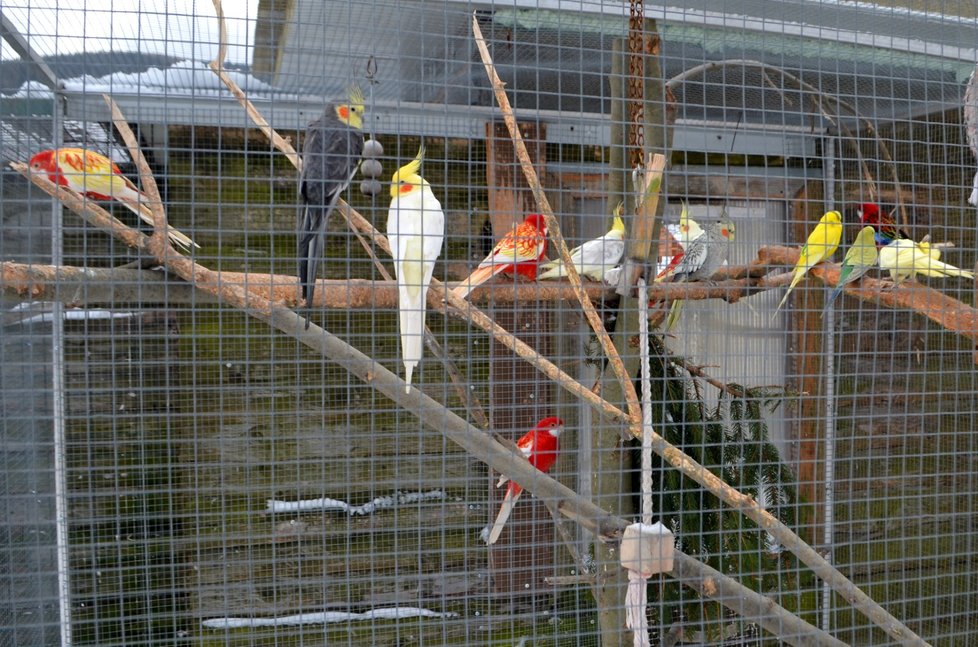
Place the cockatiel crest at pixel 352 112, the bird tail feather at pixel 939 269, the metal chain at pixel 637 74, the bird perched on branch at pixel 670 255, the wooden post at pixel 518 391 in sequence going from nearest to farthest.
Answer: the metal chain at pixel 637 74 < the cockatiel crest at pixel 352 112 < the bird tail feather at pixel 939 269 < the bird perched on branch at pixel 670 255 < the wooden post at pixel 518 391

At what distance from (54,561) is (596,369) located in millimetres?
1438

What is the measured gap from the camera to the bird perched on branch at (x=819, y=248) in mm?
1735

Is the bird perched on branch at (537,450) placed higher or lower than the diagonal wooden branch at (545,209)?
lower

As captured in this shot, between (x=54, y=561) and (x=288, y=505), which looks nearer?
(x=54, y=561)

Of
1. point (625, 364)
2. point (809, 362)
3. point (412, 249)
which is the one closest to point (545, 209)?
point (412, 249)

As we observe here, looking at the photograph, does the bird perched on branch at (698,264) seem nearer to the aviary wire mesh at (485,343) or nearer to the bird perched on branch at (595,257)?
the aviary wire mesh at (485,343)

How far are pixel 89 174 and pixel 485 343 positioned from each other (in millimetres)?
1162

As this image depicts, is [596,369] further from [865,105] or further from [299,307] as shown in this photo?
[865,105]

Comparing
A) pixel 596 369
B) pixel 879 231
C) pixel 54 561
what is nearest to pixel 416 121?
pixel 596 369

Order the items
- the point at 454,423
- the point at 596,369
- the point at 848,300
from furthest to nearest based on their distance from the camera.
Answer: the point at 848,300, the point at 596,369, the point at 454,423

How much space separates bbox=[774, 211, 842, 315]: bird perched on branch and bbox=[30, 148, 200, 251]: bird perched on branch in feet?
4.30

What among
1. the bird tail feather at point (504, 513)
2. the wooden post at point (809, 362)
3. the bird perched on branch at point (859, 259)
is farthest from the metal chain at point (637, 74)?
the wooden post at point (809, 362)

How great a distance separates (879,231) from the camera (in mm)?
1929

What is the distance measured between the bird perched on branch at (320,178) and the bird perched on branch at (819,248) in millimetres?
933
